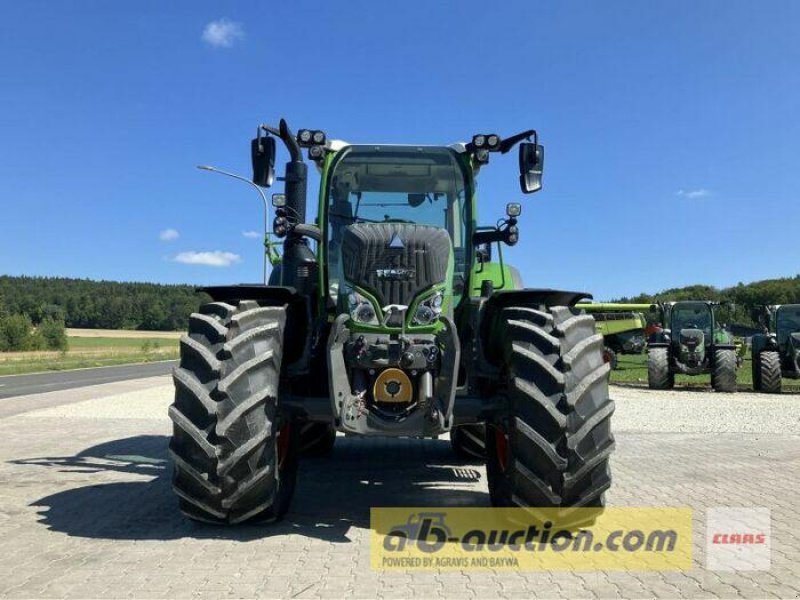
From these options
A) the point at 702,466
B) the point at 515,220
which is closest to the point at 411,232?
the point at 515,220

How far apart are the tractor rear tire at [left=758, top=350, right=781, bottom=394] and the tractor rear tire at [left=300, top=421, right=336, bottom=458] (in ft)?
48.7

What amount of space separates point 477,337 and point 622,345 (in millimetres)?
31110

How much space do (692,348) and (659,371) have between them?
5.72ft

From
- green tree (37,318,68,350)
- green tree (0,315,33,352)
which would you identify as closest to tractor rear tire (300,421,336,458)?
green tree (37,318,68,350)

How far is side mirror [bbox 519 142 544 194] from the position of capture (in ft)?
18.4

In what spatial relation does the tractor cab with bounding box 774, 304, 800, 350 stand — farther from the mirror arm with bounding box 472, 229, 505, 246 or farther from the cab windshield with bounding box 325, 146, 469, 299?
the cab windshield with bounding box 325, 146, 469, 299

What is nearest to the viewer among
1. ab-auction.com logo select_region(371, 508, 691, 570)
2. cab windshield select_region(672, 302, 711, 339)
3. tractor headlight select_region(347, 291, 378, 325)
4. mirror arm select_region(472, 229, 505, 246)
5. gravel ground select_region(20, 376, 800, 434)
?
ab-auction.com logo select_region(371, 508, 691, 570)

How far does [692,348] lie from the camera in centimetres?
2022

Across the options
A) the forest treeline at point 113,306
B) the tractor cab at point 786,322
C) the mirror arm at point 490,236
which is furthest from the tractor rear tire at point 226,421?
the forest treeline at point 113,306

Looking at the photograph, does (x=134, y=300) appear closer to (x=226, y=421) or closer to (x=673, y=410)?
(x=673, y=410)

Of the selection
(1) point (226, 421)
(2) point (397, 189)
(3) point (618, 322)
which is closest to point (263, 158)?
Answer: (2) point (397, 189)

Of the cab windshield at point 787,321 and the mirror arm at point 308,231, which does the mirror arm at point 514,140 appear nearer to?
the mirror arm at point 308,231

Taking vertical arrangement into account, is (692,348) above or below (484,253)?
below

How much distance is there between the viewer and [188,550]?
4289 millimetres
